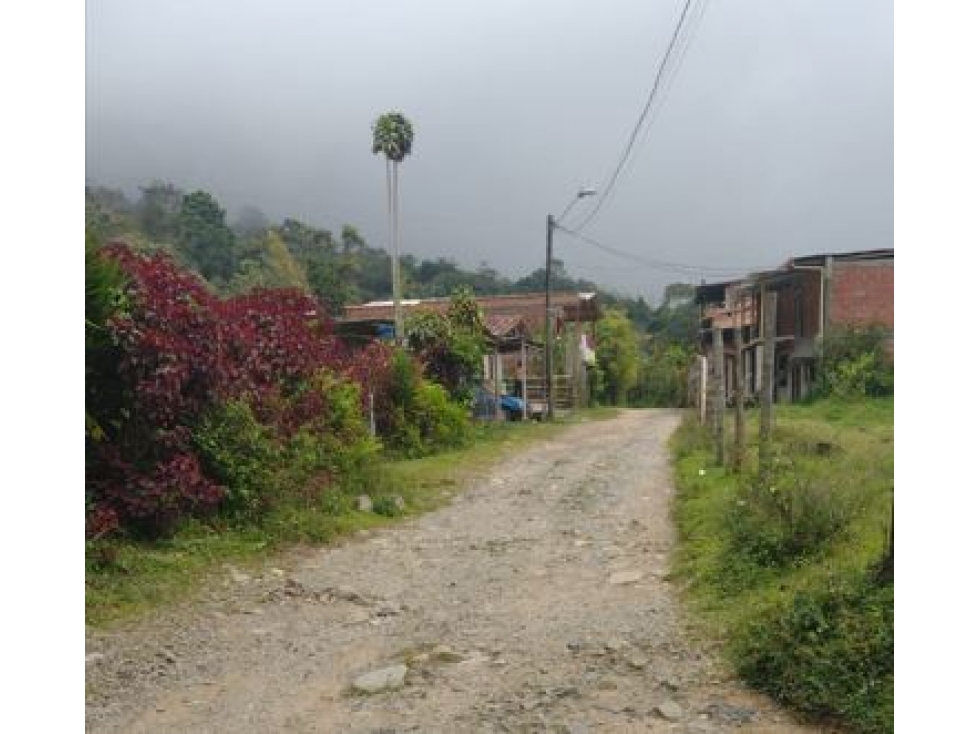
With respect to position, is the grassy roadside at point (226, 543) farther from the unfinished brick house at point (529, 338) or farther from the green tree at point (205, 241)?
the green tree at point (205, 241)

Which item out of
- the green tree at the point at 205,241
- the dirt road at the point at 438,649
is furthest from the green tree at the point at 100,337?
the green tree at the point at 205,241

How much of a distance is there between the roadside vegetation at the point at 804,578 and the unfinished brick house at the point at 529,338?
12191mm

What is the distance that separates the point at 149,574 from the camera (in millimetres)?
6797

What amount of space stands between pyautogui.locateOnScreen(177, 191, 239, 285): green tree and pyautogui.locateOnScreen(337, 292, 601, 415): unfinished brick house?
45.7 ft

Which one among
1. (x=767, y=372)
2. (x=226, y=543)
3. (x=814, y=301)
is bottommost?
(x=226, y=543)

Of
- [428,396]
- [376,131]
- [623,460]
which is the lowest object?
[623,460]

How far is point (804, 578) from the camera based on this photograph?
559cm

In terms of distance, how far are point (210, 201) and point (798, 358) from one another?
130 ft

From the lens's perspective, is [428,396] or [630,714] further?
[428,396]

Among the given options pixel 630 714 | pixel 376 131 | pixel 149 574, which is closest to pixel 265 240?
pixel 376 131

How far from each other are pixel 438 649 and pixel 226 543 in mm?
3187

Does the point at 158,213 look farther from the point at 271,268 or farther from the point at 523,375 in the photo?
the point at 523,375

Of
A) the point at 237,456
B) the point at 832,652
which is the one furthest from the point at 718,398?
the point at 832,652

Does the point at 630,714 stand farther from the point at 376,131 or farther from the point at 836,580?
the point at 376,131
